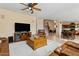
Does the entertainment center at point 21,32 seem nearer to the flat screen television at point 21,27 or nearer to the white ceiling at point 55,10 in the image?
the flat screen television at point 21,27

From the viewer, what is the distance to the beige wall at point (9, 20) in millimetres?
1679

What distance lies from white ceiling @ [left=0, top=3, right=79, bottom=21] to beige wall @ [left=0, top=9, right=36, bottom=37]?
87 mm

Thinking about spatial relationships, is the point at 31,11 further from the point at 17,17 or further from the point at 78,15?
the point at 78,15

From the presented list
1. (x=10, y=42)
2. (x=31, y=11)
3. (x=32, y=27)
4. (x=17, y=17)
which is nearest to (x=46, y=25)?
(x=32, y=27)

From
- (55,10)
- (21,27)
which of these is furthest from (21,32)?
(55,10)

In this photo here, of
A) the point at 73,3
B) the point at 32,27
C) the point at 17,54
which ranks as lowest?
the point at 17,54

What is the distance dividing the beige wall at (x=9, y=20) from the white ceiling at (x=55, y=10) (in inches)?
3.4

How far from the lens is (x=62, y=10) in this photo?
5.73 ft

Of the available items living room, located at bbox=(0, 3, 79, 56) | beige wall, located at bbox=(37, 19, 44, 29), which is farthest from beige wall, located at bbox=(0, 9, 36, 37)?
beige wall, located at bbox=(37, 19, 44, 29)

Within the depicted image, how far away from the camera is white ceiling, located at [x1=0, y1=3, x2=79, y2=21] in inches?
66.3

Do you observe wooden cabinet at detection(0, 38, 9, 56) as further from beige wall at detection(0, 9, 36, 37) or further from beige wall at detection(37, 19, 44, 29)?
beige wall at detection(37, 19, 44, 29)

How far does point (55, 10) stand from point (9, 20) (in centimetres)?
87

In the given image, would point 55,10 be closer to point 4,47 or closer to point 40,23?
point 40,23

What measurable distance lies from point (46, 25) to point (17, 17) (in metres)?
0.57
